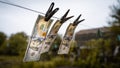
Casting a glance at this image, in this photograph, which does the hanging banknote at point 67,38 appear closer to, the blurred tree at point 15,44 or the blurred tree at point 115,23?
the blurred tree at point 115,23

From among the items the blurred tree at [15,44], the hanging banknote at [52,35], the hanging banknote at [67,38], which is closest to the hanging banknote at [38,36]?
the hanging banknote at [52,35]

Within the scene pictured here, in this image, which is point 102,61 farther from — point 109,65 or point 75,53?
point 75,53

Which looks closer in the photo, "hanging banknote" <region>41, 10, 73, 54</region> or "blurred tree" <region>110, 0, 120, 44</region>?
"hanging banknote" <region>41, 10, 73, 54</region>

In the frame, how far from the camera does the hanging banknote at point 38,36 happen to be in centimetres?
496

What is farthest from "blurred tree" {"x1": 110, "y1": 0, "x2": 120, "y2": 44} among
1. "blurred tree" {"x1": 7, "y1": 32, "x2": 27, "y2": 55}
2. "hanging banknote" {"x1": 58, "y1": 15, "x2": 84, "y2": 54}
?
"blurred tree" {"x1": 7, "y1": 32, "x2": 27, "y2": 55}

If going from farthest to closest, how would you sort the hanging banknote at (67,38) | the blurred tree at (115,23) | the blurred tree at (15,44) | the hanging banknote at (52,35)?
the blurred tree at (15,44), the blurred tree at (115,23), the hanging banknote at (67,38), the hanging banknote at (52,35)

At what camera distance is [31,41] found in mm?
4961

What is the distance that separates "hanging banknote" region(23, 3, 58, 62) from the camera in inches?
195

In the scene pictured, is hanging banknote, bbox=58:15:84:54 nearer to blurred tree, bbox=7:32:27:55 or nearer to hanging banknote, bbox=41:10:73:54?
hanging banknote, bbox=41:10:73:54

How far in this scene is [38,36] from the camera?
16.6 feet

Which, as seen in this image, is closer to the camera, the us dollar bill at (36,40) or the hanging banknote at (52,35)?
the us dollar bill at (36,40)

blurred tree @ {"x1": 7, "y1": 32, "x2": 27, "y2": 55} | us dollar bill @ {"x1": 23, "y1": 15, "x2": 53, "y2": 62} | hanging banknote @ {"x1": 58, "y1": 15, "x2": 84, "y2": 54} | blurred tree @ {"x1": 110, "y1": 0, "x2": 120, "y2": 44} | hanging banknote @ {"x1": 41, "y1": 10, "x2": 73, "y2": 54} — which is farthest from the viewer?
blurred tree @ {"x1": 7, "y1": 32, "x2": 27, "y2": 55}

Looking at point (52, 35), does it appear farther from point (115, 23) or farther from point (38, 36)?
point (115, 23)

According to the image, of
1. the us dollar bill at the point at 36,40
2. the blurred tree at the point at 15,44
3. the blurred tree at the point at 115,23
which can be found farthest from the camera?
the blurred tree at the point at 15,44
